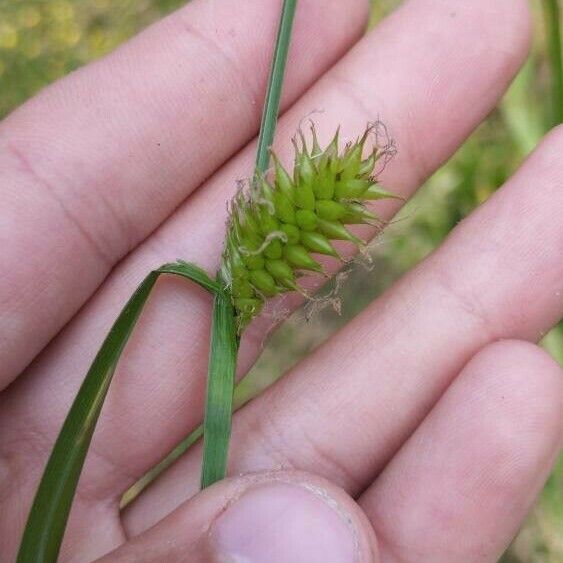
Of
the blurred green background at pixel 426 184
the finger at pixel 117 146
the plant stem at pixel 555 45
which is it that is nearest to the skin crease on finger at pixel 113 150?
the finger at pixel 117 146

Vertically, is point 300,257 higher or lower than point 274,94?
lower

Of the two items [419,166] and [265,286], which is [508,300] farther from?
[265,286]

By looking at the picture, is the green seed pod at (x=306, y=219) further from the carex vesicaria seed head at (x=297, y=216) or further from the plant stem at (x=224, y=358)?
the plant stem at (x=224, y=358)

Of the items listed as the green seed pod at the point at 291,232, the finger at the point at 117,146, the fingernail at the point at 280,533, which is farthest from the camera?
the finger at the point at 117,146

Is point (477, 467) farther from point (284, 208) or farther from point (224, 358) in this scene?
point (284, 208)

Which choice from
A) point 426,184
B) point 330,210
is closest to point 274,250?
point 330,210

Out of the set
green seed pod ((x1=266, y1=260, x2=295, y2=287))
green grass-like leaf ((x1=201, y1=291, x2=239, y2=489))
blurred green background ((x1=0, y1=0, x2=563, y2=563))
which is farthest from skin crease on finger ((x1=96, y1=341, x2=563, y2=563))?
blurred green background ((x1=0, y1=0, x2=563, y2=563))
